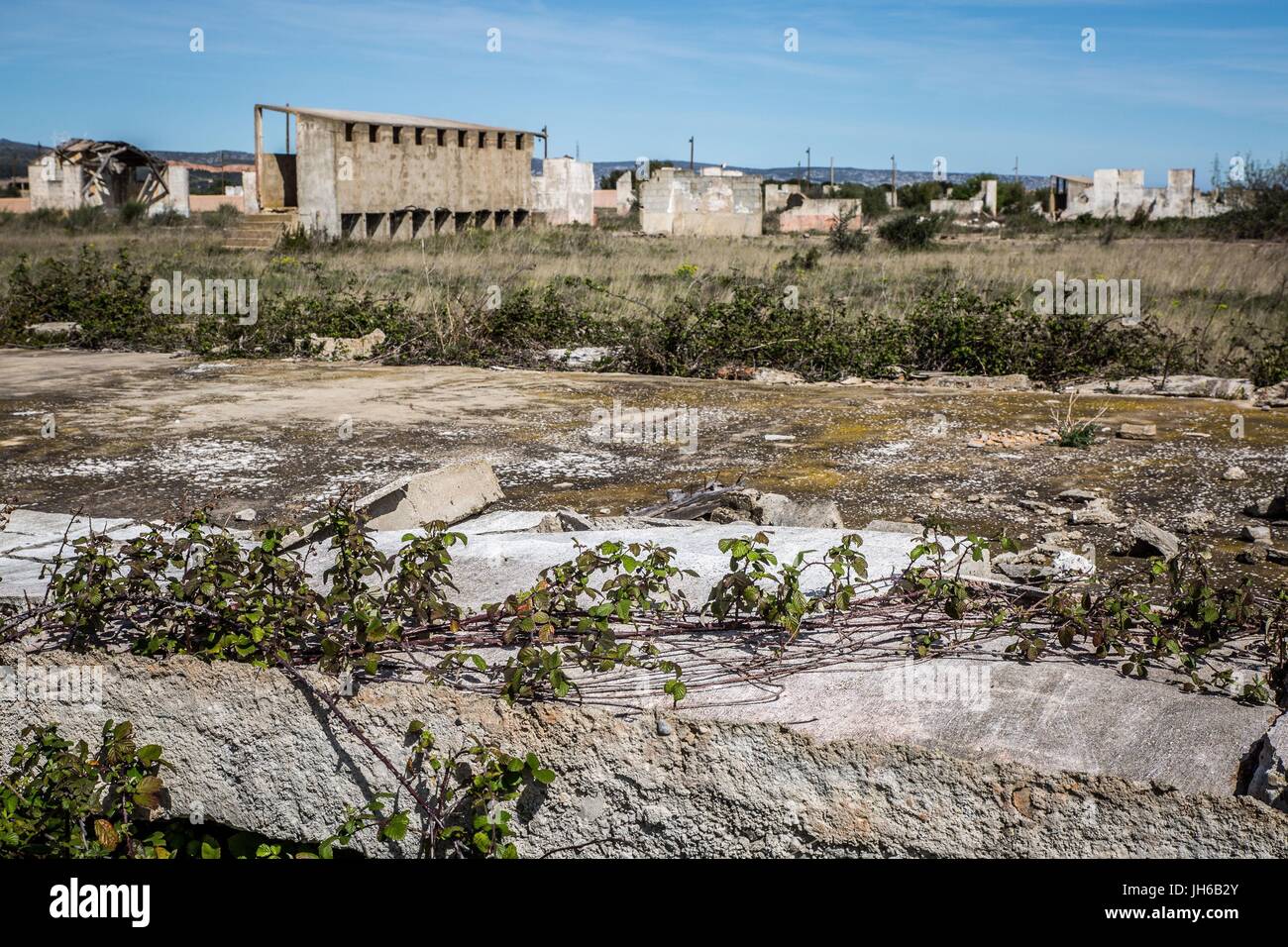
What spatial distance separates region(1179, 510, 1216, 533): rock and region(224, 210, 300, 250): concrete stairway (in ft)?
73.3

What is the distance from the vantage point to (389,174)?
2669 cm

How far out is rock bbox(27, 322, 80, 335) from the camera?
38.2 ft

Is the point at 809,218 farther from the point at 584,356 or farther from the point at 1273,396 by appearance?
the point at 1273,396

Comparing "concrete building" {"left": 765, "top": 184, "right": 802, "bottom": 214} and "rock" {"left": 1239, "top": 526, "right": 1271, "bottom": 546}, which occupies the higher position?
"concrete building" {"left": 765, "top": 184, "right": 802, "bottom": 214}

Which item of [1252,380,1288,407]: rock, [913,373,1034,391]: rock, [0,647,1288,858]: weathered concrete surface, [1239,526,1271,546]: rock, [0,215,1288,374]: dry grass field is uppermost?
[0,215,1288,374]: dry grass field

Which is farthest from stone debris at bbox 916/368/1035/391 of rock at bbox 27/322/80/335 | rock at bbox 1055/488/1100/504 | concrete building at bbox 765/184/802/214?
concrete building at bbox 765/184/802/214

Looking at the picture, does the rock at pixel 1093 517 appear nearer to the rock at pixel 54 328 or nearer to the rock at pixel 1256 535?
the rock at pixel 1256 535

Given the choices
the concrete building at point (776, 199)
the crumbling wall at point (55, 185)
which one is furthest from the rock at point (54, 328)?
the concrete building at point (776, 199)

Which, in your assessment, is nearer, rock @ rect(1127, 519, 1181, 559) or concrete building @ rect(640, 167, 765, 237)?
rock @ rect(1127, 519, 1181, 559)

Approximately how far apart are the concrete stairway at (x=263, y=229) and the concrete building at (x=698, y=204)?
13.1 metres

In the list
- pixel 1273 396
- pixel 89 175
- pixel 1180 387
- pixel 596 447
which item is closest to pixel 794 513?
pixel 596 447

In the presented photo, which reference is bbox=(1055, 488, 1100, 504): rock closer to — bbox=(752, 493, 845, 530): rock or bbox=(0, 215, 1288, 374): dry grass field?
bbox=(752, 493, 845, 530): rock
